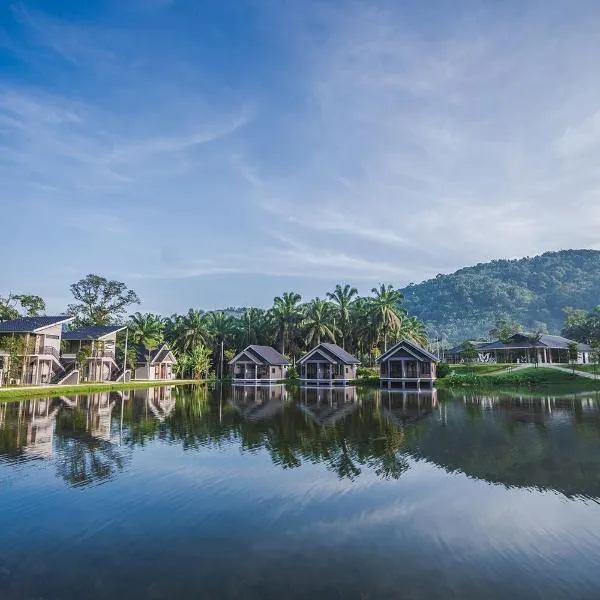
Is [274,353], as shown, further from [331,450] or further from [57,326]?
[331,450]

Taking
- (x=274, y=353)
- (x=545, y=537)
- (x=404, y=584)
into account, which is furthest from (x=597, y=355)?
(x=404, y=584)

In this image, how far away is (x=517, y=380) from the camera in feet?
176

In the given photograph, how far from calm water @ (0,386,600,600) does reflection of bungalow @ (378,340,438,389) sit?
29292 millimetres

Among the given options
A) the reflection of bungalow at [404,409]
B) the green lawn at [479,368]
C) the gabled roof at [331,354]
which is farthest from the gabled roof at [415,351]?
the green lawn at [479,368]

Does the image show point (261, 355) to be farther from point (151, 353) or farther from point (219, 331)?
point (219, 331)

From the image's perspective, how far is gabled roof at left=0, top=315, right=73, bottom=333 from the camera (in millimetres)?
45963

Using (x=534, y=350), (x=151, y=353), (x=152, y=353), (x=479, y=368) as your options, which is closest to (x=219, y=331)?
(x=152, y=353)

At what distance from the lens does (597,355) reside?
195 feet

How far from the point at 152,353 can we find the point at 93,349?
13831 millimetres

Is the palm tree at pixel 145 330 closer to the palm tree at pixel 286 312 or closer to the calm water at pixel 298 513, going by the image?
the palm tree at pixel 286 312

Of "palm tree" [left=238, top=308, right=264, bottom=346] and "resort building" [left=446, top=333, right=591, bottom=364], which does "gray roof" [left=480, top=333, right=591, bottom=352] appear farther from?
"palm tree" [left=238, top=308, right=264, bottom=346]

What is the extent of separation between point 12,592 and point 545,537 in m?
10.4

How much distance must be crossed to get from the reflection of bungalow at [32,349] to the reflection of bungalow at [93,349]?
308 centimetres

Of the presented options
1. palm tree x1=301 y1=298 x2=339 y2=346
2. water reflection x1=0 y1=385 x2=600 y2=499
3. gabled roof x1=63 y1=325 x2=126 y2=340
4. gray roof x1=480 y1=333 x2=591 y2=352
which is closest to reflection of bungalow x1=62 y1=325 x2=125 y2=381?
gabled roof x1=63 y1=325 x2=126 y2=340
